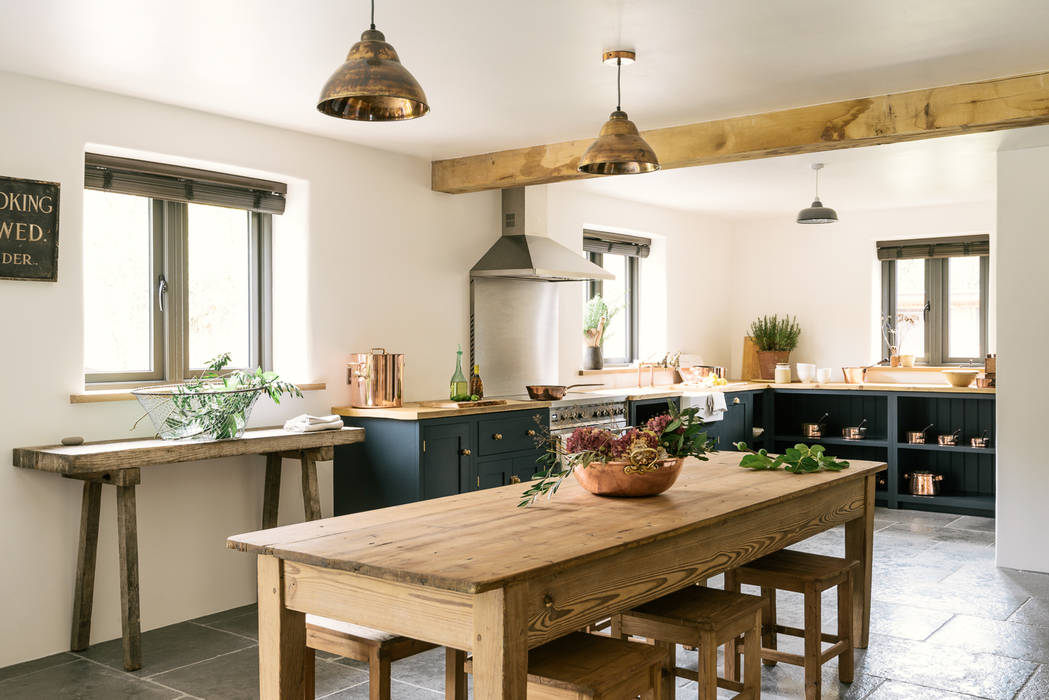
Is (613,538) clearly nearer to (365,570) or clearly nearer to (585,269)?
(365,570)

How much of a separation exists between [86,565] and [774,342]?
6.40 m

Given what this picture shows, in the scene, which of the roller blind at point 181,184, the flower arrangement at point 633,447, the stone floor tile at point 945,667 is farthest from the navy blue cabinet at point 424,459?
the stone floor tile at point 945,667

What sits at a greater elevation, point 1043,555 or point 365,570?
point 365,570

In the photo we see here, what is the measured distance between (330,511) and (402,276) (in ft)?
4.84

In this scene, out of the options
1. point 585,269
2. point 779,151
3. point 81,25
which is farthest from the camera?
point 585,269

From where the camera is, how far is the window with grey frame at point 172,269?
4.66 meters

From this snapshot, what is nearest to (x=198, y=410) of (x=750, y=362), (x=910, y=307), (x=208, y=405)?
(x=208, y=405)

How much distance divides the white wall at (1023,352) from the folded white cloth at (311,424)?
3.94m

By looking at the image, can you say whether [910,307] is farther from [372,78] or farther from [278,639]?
[278,639]

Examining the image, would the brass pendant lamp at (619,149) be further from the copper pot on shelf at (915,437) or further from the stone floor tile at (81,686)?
the copper pot on shelf at (915,437)

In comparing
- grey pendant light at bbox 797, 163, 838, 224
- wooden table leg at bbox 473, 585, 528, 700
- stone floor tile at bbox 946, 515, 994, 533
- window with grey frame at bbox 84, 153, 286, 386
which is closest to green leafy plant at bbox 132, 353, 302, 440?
window with grey frame at bbox 84, 153, 286, 386

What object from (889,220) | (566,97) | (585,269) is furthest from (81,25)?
(889,220)

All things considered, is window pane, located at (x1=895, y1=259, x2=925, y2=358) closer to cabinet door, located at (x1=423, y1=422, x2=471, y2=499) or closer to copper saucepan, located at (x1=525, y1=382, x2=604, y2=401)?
copper saucepan, located at (x1=525, y1=382, x2=604, y2=401)

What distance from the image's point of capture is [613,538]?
2.51m
